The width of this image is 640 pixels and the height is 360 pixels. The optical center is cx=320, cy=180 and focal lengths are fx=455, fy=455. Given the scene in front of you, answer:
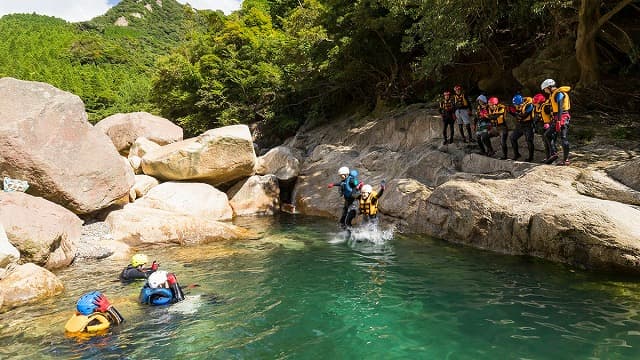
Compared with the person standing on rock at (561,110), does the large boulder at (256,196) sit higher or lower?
lower

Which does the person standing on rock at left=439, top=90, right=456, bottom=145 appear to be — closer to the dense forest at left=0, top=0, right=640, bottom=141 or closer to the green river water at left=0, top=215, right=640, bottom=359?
the dense forest at left=0, top=0, right=640, bottom=141

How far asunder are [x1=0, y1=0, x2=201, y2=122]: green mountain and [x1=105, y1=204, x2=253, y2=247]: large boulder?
2614 centimetres

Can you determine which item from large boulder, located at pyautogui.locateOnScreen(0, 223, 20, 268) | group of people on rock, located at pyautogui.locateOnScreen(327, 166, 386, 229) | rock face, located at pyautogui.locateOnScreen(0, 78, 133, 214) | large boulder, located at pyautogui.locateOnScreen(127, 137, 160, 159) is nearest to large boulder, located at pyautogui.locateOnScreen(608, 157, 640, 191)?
group of people on rock, located at pyautogui.locateOnScreen(327, 166, 386, 229)

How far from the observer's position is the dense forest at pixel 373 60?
13711 millimetres

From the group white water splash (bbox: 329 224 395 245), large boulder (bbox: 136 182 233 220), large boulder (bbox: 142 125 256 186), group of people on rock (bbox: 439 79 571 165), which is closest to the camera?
group of people on rock (bbox: 439 79 571 165)

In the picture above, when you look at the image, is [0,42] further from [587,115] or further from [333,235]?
[587,115]

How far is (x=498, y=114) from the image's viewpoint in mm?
12945

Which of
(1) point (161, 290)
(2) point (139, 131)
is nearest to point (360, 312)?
(1) point (161, 290)

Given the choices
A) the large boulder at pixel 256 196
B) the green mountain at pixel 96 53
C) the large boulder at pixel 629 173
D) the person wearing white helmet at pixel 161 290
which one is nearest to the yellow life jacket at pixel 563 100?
the large boulder at pixel 629 173

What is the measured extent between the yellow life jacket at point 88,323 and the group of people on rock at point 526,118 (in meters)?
10.1

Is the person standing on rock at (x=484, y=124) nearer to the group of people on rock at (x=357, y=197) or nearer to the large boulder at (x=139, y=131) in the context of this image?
the group of people on rock at (x=357, y=197)

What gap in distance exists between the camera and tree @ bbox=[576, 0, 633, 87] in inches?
489

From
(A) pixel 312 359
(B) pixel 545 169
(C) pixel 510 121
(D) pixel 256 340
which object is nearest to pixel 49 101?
(D) pixel 256 340

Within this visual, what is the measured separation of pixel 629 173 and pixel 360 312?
6.57 metres
